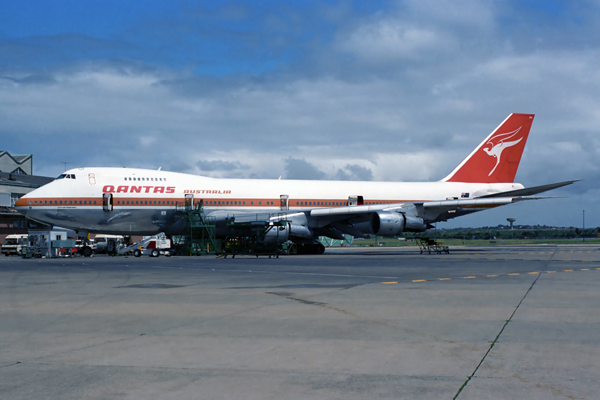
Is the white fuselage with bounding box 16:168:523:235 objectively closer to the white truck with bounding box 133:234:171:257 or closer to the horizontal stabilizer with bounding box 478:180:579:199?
the white truck with bounding box 133:234:171:257

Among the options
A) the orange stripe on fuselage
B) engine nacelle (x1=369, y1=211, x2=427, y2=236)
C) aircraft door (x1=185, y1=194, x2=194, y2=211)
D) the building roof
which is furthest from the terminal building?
engine nacelle (x1=369, y1=211, x2=427, y2=236)

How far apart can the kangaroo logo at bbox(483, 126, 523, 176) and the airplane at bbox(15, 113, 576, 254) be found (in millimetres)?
4189

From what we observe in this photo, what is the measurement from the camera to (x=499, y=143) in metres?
45.3

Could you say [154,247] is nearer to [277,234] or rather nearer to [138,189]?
[138,189]

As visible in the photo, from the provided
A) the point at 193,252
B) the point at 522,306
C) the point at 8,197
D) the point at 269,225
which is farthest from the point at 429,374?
the point at 8,197

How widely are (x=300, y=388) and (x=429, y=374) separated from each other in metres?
1.42

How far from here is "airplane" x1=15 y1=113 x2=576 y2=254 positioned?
37188 mm

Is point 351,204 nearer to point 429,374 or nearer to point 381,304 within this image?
point 381,304

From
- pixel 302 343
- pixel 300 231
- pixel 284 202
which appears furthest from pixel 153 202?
pixel 302 343

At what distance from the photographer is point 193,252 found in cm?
3853

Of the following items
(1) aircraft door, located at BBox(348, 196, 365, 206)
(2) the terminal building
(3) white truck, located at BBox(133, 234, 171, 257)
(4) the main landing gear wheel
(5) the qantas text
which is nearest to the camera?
(5) the qantas text

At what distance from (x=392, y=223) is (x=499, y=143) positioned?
14814 mm

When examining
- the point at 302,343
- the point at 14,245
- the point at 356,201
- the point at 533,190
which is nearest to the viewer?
the point at 302,343

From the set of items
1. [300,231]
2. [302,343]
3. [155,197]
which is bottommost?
[302,343]
